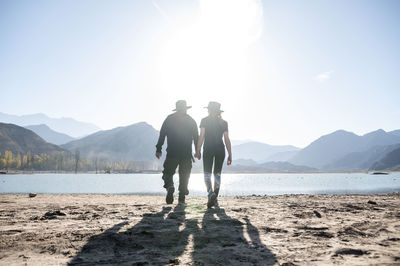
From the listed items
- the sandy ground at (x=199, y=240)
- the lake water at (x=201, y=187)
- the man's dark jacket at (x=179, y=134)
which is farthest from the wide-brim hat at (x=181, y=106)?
the lake water at (x=201, y=187)

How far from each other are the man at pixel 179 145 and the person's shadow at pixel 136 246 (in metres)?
3.93

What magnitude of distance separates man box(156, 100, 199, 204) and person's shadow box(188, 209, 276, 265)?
12.8ft

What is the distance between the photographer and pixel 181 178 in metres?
9.35

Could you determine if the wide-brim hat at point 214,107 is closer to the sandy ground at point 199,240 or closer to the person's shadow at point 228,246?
the sandy ground at point 199,240

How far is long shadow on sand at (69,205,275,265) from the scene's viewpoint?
3.29m

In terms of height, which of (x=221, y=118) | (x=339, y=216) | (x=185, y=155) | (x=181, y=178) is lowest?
(x=339, y=216)

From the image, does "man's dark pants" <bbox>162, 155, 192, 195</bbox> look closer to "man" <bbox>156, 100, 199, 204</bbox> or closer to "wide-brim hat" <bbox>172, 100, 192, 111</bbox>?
"man" <bbox>156, 100, 199, 204</bbox>

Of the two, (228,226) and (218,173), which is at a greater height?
(218,173)

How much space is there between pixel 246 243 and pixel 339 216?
12.2 ft

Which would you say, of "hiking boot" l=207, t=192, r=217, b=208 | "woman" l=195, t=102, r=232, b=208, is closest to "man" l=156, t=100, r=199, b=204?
"woman" l=195, t=102, r=232, b=208

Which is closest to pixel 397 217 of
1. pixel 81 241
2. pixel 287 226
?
pixel 287 226

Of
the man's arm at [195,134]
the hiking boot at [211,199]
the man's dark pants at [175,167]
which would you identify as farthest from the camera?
the man's arm at [195,134]

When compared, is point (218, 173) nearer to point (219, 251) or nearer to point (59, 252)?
point (219, 251)

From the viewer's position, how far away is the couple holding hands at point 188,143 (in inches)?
356
